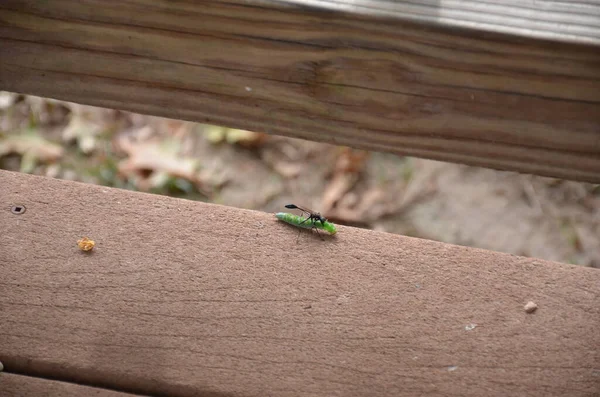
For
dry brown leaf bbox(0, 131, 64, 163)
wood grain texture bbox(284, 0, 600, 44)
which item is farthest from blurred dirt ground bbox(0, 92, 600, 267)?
wood grain texture bbox(284, 0, 600, 44)

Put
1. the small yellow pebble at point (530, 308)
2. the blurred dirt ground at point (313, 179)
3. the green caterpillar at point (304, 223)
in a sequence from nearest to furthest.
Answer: the small yellow pebble at point (530, 308), the green caterpillar at point (304, 223), the blurred dirt ground at point (313, 179)

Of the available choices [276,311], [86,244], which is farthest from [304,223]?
[86,244]

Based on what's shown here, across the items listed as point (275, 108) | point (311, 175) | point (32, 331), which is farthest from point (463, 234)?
point (32, 331)

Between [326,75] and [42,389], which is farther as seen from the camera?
[326,75]

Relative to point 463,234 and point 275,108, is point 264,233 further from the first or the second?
point 463,234

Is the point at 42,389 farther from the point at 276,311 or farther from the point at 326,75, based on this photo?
the point at 326,75

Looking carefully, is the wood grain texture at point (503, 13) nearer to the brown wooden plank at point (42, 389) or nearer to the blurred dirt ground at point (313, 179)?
the brown wooden plank at point (42, 389)

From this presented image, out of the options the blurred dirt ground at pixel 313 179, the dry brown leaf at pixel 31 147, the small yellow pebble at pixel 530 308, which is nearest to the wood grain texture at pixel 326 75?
the small yellow pebble at pixel 530 308
